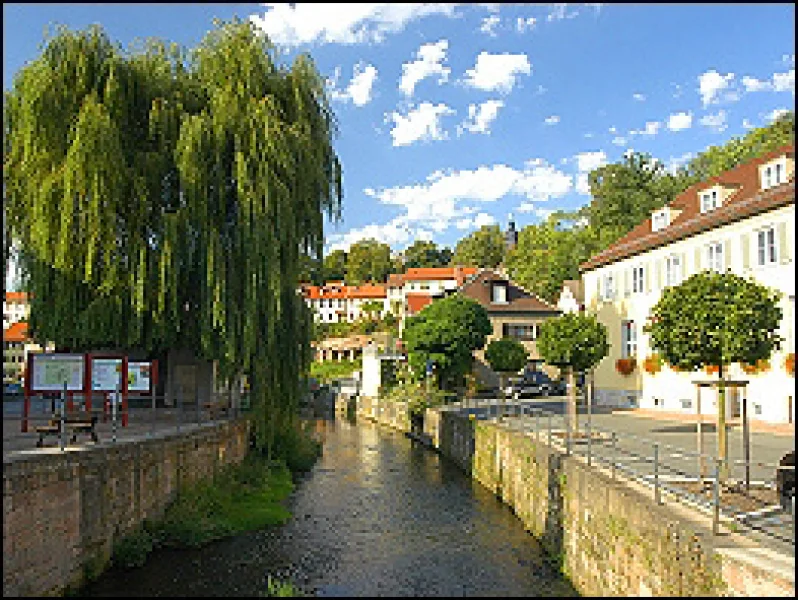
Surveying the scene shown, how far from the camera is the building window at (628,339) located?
33438 millimetres

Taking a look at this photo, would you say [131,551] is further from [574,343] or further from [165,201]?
[574,343]

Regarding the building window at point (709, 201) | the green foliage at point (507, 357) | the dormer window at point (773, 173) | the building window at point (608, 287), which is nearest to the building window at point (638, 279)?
the building window at point (608, 287)

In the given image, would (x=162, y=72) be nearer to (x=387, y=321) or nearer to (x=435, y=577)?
(x=435, y=577)

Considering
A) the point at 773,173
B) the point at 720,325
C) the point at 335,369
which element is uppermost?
the point at 773,173

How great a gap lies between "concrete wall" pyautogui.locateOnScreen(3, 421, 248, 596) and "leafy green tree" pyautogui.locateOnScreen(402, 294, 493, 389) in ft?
72.0

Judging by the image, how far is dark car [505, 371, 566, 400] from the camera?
4169cm

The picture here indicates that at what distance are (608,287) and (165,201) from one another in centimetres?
2494

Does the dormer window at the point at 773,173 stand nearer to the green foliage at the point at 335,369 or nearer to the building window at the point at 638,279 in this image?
the building window at the point at 638,279

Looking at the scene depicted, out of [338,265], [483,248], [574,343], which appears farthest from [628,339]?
[338,265]

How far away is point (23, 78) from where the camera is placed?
17.5 m

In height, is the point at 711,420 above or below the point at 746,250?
below

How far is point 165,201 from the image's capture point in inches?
749

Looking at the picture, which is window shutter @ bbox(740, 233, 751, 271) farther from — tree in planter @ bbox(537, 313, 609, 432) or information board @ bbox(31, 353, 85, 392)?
information board @ bbox(31, 353, 85, 392)

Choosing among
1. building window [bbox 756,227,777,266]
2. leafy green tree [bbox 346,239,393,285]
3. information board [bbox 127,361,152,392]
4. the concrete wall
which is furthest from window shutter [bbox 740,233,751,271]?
leafy green tree [bbox 346,239,393,285]
